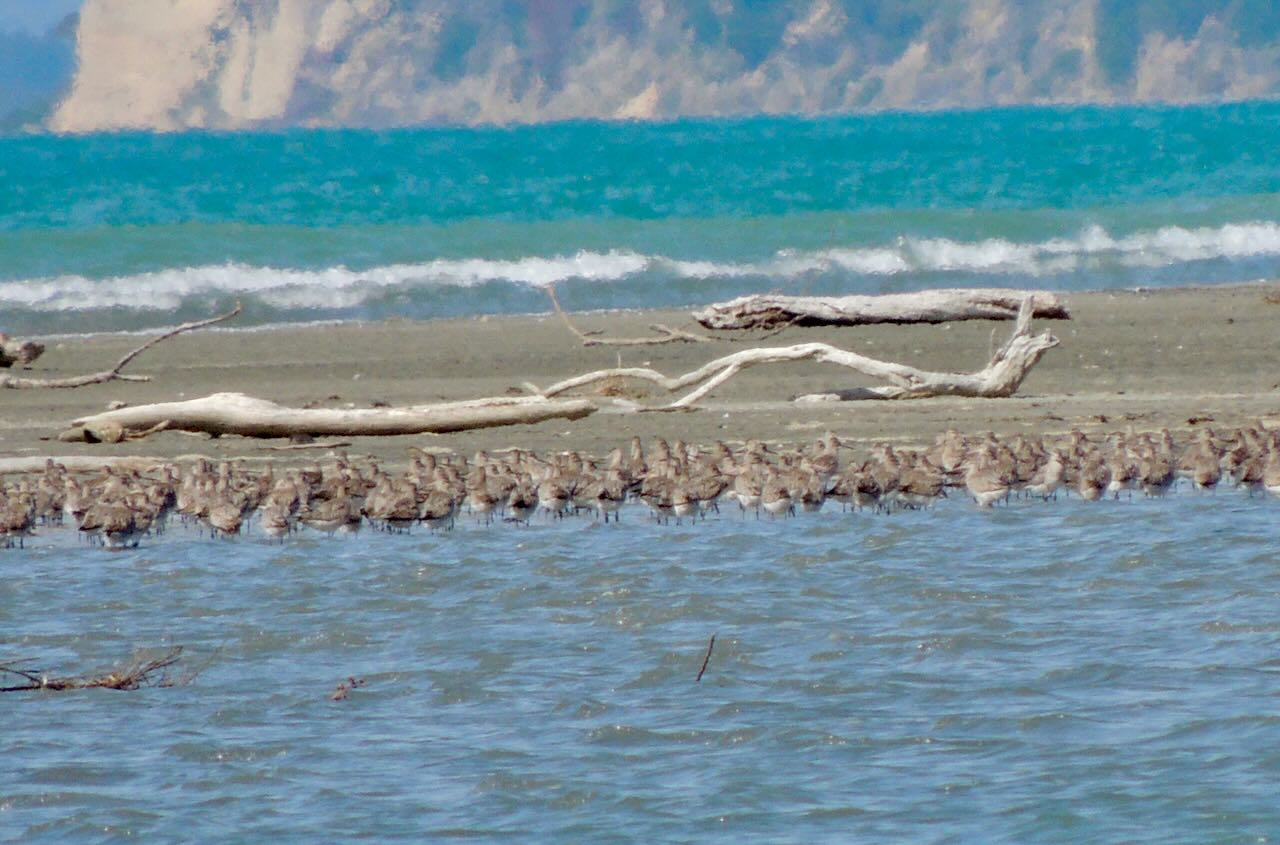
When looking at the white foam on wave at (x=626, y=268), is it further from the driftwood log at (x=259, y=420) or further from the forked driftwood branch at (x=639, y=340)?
the driftwood log at (x=259, y=420)

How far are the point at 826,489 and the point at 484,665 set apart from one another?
381cm

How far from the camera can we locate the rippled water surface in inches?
242

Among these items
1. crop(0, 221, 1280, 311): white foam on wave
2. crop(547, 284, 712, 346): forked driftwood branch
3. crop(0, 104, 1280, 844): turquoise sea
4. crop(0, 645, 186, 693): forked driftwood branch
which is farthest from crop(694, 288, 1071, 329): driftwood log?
crop(0, 645, 186, 693): forked driftwood branch

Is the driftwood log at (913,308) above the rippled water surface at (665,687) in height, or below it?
above

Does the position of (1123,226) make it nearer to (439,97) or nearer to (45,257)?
(45,257)

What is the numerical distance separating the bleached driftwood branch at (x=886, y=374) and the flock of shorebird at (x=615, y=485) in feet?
6.92

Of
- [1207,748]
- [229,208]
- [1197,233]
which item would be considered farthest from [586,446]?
[229,208]

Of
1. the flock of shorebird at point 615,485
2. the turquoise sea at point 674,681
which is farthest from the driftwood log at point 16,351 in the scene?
the flock of shorebird at point 615,485

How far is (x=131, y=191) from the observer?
4369 centimetres

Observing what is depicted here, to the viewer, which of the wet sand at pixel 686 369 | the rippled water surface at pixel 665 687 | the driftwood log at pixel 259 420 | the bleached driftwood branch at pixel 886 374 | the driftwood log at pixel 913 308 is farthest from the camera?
the driftwood log at pixel 913 308

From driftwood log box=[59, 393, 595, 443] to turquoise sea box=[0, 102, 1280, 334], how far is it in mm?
8962

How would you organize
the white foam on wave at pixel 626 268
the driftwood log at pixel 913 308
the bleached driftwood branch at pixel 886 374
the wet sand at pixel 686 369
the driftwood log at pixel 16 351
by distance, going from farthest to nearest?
1. the white foam on wave at pixel 626 268
2. the driftwood log at pixel 913 308
3. the driftwood log at pixel 16 351
4. the bleached driftwood branch at pixel 886 374
5. the wet sand at pixel 686 369

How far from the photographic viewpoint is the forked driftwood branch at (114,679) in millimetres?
7027

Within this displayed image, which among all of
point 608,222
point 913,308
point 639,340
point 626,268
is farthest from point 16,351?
point 608,222
